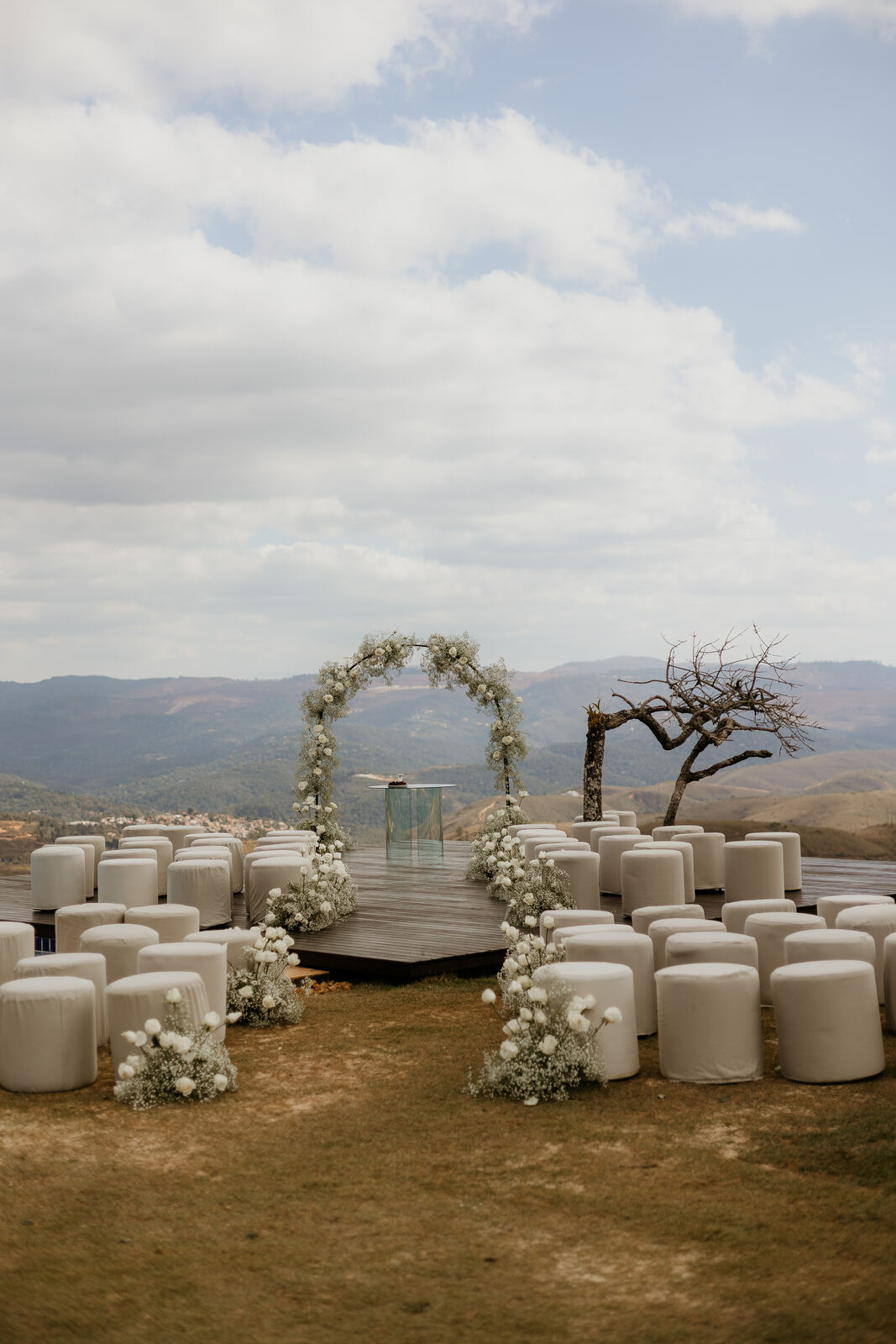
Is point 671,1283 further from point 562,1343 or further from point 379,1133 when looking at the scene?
point 379,1133

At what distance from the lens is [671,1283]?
289cm

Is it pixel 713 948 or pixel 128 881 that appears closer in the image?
pixel 713 948

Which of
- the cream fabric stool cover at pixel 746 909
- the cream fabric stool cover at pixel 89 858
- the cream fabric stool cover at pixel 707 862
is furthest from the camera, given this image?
the cream fabric stool cover at pixel 89 858

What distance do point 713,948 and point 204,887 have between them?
4.86 meters

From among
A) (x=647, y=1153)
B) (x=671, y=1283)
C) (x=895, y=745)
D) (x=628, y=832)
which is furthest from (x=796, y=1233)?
(x=895, y=745)

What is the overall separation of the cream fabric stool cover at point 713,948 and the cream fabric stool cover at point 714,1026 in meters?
0.45

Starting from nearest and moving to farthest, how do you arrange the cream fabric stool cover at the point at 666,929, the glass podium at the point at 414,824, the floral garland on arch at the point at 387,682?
the cream fabric stool cover at the point at 666,929
the floral garland on arch at the point at 387,682
the glass podium at the point at 414,824

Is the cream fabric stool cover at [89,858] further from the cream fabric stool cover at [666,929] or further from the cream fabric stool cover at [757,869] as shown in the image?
the cream fabric stool cover at [666,929]

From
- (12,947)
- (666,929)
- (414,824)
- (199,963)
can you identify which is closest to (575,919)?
A: (666,929)

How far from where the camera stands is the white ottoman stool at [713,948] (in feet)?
17.9

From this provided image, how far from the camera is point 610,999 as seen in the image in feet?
16.4

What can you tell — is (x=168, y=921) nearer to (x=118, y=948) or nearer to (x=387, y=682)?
(x=118, y=948)

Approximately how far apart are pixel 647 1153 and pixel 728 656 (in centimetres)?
1155

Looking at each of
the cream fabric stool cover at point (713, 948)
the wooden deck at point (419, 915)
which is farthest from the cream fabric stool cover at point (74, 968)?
the cream fabric stool cover at point (713, 948)
